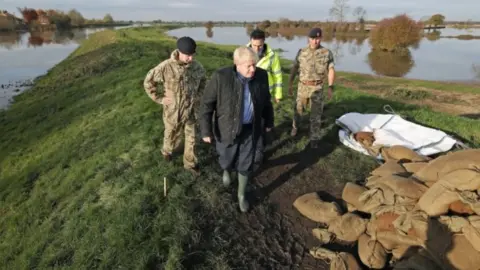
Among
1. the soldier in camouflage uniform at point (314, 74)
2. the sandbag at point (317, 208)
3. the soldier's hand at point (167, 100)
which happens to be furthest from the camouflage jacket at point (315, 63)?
the soldier's hand at point (167, 100)

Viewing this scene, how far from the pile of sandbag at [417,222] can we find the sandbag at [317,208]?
1 cm

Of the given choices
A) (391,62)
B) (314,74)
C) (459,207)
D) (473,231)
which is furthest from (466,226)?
(391,62)

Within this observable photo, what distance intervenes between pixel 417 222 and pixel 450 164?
34.2 inches

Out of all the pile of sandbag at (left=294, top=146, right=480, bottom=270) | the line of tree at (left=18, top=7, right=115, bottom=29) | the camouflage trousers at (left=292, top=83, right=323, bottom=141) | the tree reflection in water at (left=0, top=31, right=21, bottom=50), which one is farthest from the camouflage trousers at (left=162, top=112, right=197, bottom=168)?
the line of tree at (left=18, top=7, right=115, bottom=29)

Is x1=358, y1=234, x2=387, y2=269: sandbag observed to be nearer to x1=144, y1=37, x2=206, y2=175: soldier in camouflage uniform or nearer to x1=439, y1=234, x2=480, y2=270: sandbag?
x1=439, y1=234, x2=480, y2=270: sandbag

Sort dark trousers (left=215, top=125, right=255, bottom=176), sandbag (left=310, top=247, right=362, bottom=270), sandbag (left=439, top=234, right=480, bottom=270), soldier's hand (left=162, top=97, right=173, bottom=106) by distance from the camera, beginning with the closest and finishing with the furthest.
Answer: sandbag (left=439, top=234, right=480, bottom=270) < sandbag (left=310, top=247, right=362, bottom=270) < dark trousers (left=215, top=125, right=255, bottom=176) < soldier's hand (left=162, top=97, right=173, bottom=106)

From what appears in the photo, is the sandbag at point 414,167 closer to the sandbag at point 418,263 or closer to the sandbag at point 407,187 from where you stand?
the sandbag at point 407,187

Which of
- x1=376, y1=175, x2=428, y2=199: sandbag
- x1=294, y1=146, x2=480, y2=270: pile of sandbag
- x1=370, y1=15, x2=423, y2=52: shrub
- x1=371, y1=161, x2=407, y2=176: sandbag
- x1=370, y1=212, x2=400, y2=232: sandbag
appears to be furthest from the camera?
x1=370, y1=15, x2=423, y2=52: shrub

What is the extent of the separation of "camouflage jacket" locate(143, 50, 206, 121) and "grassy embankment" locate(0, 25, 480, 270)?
1.10m

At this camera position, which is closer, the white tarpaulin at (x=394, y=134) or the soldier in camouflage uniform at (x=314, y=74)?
the soldier in camouflage uniform at (x=314, y=74)

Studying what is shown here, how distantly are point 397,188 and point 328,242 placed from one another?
Result: 1.09m

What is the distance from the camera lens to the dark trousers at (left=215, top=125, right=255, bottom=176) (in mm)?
4492

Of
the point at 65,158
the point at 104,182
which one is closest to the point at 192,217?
the point at 104,182

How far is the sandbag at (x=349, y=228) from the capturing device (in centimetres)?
422
